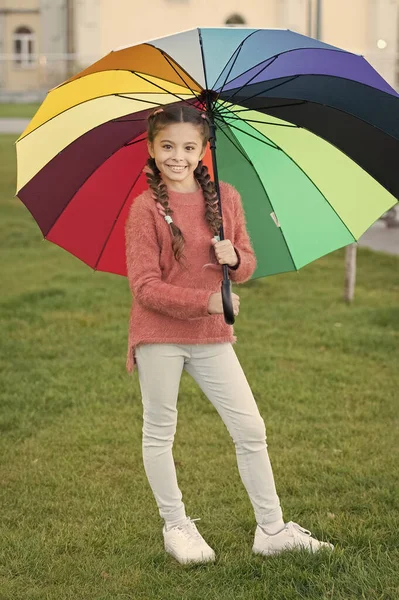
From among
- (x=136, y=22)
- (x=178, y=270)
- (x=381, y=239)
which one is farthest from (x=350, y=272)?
(x=136, y=22)

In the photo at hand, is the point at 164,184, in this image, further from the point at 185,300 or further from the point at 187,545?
the point at 187,545

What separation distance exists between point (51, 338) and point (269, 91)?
4.29 metres

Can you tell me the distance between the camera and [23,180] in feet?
13.0

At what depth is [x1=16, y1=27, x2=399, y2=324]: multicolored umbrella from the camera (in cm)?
354

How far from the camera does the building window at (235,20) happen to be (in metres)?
51.6

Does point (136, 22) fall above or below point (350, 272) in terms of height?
above

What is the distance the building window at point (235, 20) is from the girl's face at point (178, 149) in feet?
162

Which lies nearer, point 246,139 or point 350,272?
point 246,139

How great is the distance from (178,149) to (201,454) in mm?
2086

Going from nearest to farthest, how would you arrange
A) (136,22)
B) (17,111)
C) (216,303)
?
(216,303) < (17,111) < (136,22)

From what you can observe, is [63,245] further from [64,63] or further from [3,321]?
[64,63]

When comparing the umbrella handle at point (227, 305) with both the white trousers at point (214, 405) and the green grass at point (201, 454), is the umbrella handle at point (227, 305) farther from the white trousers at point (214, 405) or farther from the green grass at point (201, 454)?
the green grass at point (201, 454)

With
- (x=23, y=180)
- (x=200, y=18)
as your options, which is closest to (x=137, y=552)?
(x=23, y=180)

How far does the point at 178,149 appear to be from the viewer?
3562 millimetres
